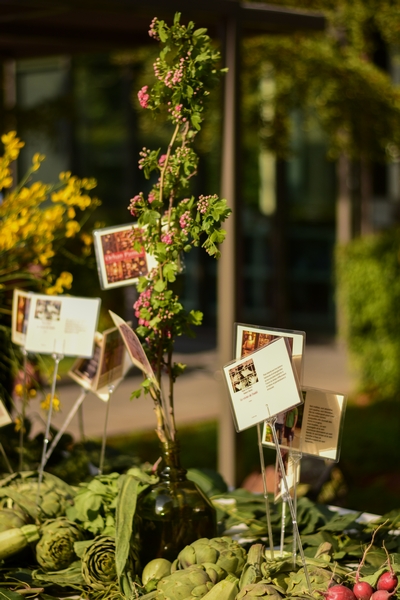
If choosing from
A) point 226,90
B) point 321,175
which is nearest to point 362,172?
point 321,175

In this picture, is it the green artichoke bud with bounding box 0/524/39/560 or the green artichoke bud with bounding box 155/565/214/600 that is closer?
the green artichoke bud with bounding box 155/565/214/600

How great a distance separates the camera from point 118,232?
189 centimetres

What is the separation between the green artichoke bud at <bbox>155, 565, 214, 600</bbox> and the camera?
140cm

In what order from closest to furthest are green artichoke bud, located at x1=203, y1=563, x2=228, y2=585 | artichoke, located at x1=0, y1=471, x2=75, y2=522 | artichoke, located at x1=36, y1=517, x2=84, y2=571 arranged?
green artichoke bud, located at x1=203, y1=563, x2=228, y2=585 → artichoke, located at x1=36, y1=517, x2=84, y2=571 → artichoke, located at x1=0, y1=471, x2=75, y2=522

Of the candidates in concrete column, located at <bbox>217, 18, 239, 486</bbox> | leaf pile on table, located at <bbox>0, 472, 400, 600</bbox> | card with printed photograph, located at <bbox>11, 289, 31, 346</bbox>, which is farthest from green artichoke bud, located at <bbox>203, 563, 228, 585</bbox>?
concrete column, located at <bbox>217, 18, 239, 486</bbox>

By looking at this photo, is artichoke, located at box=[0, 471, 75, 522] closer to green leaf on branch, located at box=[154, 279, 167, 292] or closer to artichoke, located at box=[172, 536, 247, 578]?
artichoke, located at box=[172, 536, 247, 578]

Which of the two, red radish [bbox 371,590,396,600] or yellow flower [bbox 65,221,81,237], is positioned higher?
yellow flower [bbox 65,221,81,237]

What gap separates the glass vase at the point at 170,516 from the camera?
1.64m

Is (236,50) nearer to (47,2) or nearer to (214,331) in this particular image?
(47,2)

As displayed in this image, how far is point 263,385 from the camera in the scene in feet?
4.83

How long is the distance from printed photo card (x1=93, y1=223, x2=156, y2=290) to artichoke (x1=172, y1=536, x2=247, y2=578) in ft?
1.92

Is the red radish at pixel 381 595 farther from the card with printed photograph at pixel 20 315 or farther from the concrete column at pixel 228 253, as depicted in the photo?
the concrete column at pixel 228 253

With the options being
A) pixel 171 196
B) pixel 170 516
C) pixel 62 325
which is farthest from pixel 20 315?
pixel 170 516

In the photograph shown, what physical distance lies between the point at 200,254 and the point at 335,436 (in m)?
7.81
